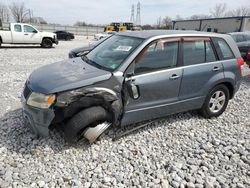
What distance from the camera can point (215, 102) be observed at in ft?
13.8

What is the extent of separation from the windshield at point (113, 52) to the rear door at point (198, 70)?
38.2 inches

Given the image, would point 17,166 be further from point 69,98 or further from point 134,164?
point 134,164

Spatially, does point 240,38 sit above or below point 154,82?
above

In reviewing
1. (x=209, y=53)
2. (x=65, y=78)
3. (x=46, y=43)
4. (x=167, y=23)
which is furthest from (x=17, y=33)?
(x=167, y=23)

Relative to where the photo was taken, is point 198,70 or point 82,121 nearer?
point 82,121

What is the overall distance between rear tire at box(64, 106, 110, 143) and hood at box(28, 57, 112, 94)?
15.8 inches

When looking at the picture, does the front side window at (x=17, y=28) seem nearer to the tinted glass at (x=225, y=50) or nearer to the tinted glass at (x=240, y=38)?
the tinted glass at (x=240, y=38)

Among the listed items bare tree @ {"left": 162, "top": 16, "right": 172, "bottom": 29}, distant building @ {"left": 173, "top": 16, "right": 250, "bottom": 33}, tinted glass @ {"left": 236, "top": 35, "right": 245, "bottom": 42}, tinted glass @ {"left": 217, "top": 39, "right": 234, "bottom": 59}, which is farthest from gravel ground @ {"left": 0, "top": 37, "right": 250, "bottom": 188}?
bare tree @ {"left": 162, "top": 16, "right": 172, "bottom": 29}

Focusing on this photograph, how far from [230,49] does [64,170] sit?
3769 mm

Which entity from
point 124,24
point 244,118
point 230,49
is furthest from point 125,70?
point 124,24

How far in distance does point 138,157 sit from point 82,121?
95 centimetres

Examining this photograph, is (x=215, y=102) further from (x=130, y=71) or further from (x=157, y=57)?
(x=130, y=71)

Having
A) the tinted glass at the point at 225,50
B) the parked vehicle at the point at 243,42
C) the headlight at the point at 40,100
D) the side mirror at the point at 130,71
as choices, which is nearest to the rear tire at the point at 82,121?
the headlight at the point at 40,100

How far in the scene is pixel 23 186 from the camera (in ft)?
7.97
